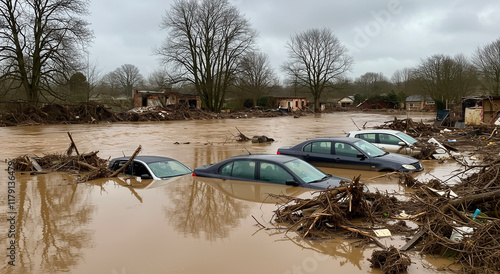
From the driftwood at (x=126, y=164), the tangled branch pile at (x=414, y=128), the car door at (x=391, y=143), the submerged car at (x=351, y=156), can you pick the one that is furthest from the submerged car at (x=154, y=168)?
the tangled branch pile at (x=414, y=128)

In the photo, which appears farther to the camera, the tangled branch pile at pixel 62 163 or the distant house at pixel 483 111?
the distant house at pixel 483 111

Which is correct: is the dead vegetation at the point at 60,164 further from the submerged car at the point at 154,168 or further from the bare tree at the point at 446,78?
the bare tree at the point at 446,78

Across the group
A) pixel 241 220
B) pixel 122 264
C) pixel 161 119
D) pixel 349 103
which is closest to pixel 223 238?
pixel 241 220

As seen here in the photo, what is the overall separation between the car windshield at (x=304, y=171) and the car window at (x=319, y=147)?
3530mm

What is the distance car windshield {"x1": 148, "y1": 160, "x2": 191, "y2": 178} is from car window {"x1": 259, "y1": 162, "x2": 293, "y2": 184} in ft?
11.0

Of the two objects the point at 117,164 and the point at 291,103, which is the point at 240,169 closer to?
the point at 117,164

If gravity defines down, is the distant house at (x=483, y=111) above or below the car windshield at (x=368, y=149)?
above

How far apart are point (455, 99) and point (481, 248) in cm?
5846

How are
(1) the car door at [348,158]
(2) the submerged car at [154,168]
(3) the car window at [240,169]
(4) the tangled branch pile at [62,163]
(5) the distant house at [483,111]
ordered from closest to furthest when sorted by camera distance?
(3) the car window at [240,169], (2) the submerged car at [154,168], (1) the car door at [348,158], (4) the tangled branch pile at [62,163], (5) the distant house at [483,111]

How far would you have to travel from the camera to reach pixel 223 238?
673 cm

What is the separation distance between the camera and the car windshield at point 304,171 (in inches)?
353

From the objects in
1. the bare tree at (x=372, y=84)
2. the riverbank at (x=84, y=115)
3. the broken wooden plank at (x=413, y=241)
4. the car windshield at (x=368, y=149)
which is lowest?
the broken wooden plank at (x=413, y=241)

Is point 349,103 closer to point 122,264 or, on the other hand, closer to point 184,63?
point 184,63

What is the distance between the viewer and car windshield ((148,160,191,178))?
1143 cm
